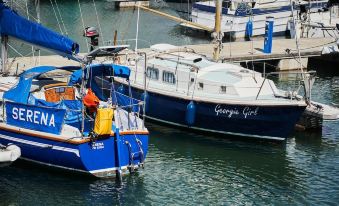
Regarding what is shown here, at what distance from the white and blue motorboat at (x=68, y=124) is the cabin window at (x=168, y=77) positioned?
5061 mm

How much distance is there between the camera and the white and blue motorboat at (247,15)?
5572 cm

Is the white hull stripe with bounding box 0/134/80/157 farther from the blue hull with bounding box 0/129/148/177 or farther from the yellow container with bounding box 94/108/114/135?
the yellow container with bounding box 94/108/114/135

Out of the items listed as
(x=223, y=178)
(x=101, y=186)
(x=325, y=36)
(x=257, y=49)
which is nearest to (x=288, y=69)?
(x=257, y=49)

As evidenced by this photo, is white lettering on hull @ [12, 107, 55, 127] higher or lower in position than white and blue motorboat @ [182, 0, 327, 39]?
lower

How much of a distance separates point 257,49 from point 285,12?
15.2 metres

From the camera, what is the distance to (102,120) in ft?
77.9

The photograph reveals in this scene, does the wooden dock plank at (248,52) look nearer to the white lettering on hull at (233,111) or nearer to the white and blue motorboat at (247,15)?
the white and blue motorboat at (247,15)

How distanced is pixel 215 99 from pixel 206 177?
4769mm

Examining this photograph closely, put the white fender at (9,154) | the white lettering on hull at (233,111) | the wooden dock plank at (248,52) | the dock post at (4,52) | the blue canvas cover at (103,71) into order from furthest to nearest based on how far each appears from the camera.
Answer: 1. the wooden dock plank at (248,52)
2. the white lettering on hull at (233,111)
3. the dock post at (4,52)
4. the blue canvas cover at (103,71)
5. the white fender at (9,154)

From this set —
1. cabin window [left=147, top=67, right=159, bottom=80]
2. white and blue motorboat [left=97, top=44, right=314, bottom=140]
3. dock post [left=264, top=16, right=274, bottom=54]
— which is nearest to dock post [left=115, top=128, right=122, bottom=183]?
white and blue motorboat [left=97, top=44, right=314, bottom=140]

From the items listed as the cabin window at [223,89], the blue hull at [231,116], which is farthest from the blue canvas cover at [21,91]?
the cabin window at [223,89]

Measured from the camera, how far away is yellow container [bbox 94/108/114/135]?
2372cm

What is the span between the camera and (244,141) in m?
30.7

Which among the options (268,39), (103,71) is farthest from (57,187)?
(268,39)
